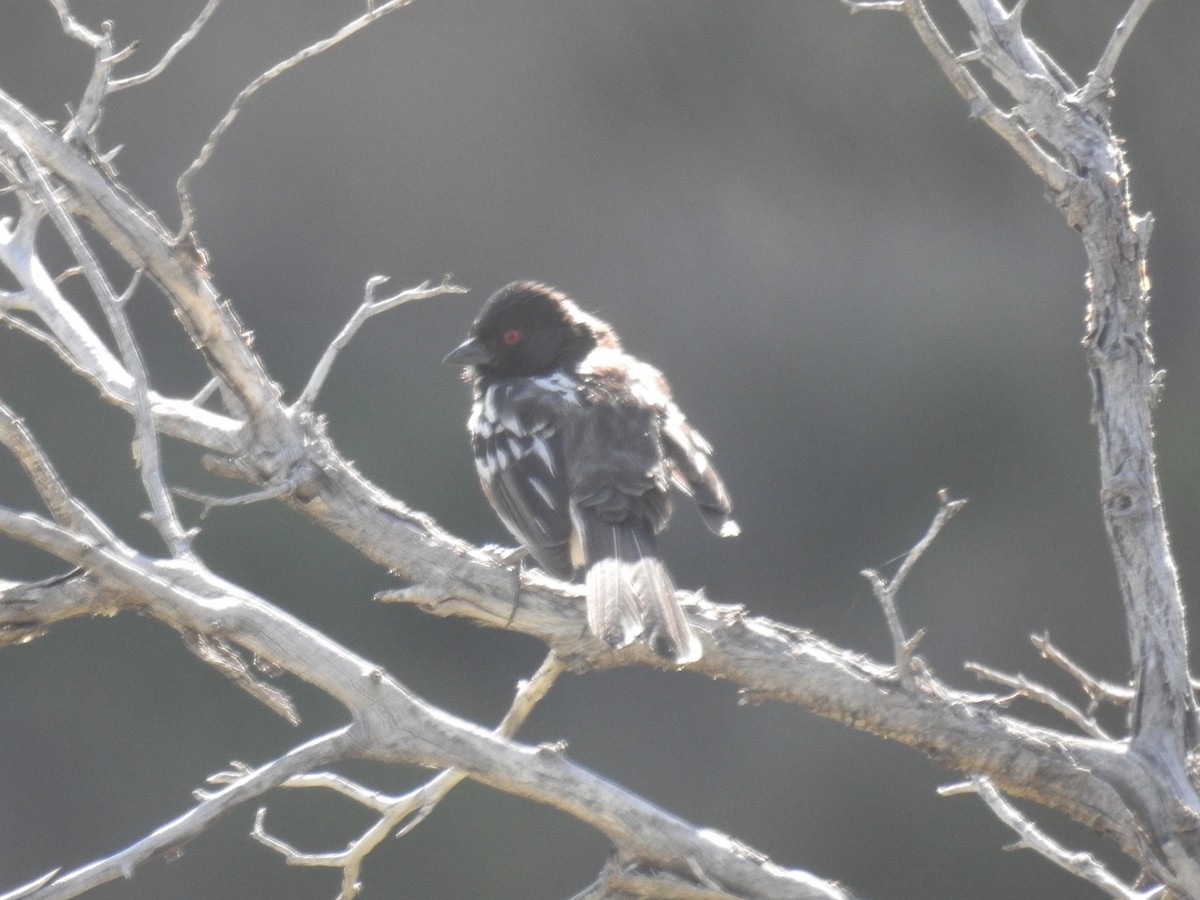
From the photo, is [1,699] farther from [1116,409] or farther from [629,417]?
[1116,409]

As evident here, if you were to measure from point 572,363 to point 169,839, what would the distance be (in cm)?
206

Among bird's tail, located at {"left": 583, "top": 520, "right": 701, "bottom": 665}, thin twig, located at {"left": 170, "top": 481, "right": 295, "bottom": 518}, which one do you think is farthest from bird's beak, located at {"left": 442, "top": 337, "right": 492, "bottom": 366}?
thin twig, located at {"left": 170, "top": 481, "right": 295, "bottom": 518}

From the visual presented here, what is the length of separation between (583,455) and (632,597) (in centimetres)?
65

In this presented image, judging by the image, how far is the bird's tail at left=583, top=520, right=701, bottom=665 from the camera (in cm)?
257

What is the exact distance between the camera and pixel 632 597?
2.71 m

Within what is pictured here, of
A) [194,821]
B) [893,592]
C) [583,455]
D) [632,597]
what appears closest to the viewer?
[194,821]

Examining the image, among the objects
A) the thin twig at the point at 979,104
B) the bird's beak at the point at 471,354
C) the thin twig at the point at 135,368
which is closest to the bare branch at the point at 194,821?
the thin twig at the point at 135,368

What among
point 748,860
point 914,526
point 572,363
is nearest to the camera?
point 748,860

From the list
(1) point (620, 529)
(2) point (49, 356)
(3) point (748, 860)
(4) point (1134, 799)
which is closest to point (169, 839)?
(3) point (748, 860)

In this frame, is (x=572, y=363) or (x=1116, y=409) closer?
(x=1116, y=409)

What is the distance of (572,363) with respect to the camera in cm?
381

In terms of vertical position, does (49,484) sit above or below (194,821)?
above

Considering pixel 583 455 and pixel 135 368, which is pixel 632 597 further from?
pixel 135 368

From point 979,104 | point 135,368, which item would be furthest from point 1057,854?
point 135,368
